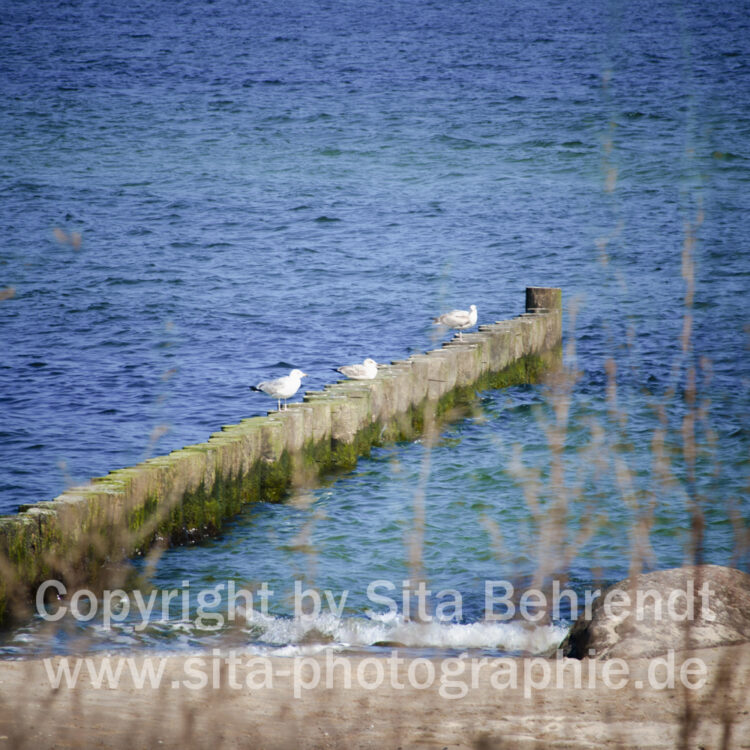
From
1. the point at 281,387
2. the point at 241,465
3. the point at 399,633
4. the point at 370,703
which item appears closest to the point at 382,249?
the point at 281,387

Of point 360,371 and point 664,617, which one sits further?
point 360,371

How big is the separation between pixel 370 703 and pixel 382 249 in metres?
21.9

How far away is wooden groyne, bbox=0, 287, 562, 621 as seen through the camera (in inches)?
273

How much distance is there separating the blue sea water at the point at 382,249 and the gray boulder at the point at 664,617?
0.81m

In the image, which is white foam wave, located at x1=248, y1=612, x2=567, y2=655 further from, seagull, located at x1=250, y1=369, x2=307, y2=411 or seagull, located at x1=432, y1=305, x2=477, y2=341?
seagull, located at x1=432, y1=305, x2=477, y2=341

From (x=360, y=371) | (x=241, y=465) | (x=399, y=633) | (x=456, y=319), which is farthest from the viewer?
(x=456, y=319)

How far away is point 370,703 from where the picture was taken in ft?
16.6

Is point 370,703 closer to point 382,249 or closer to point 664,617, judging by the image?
point 664,617

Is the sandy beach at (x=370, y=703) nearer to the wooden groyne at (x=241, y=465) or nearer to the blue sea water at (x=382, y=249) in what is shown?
the blue sea water at (x=382, y=249)

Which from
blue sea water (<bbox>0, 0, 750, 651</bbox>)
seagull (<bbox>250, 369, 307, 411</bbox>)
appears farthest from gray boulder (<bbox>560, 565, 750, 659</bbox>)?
seagull (<bbox>250, 369, 307, 411</bbox>)

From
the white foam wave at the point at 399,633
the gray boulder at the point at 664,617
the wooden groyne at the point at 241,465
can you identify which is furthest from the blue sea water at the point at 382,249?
the gray boulder at the point at 664,617

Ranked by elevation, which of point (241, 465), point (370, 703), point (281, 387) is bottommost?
point (370, 703)

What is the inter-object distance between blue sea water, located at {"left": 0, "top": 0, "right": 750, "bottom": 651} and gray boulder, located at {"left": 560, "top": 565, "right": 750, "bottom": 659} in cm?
81

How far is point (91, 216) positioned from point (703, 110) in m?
20.3
